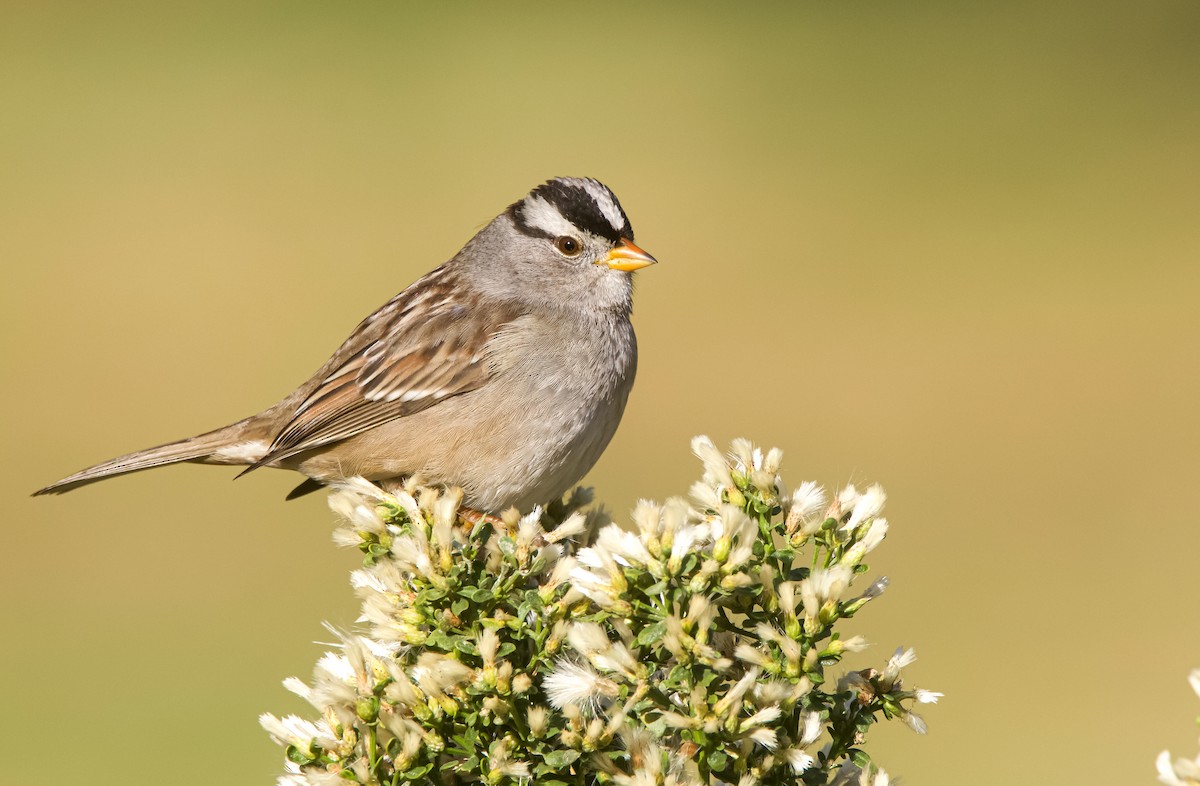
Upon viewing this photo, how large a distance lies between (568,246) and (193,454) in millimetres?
1143

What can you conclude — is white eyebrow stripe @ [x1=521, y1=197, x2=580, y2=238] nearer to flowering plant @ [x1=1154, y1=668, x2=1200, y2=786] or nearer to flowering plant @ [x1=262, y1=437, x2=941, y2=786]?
flowering plant @ [x1=262, y1=437, x2=941, y2=786]

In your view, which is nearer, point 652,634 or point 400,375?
point 652,634

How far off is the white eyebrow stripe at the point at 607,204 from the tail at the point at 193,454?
3.62ft

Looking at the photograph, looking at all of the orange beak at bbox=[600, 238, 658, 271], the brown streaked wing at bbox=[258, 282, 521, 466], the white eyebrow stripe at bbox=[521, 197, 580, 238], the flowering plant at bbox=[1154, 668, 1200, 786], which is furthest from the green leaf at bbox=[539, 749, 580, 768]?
the white eyebrow stripe at bbox=[521, 197, 580, 238]

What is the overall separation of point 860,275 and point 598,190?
11201 mm

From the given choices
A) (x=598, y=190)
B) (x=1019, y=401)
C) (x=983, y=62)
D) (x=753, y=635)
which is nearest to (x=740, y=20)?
(x=983, y=62)

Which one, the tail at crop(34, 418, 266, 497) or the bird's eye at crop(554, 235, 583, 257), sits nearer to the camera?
the tail at crop(34, 418, 266, 497)

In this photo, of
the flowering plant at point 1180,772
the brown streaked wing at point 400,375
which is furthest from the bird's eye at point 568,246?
the flowering plant at point 1180,772

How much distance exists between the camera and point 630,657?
1611 millimetres

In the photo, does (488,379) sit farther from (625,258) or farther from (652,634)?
(652,634)

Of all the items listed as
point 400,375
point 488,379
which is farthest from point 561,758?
point 400,375

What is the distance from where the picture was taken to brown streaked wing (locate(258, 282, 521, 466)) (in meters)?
3.40

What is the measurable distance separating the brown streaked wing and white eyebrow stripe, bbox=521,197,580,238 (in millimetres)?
292

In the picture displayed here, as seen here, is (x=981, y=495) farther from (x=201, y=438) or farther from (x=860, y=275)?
(x=201, y=438)
